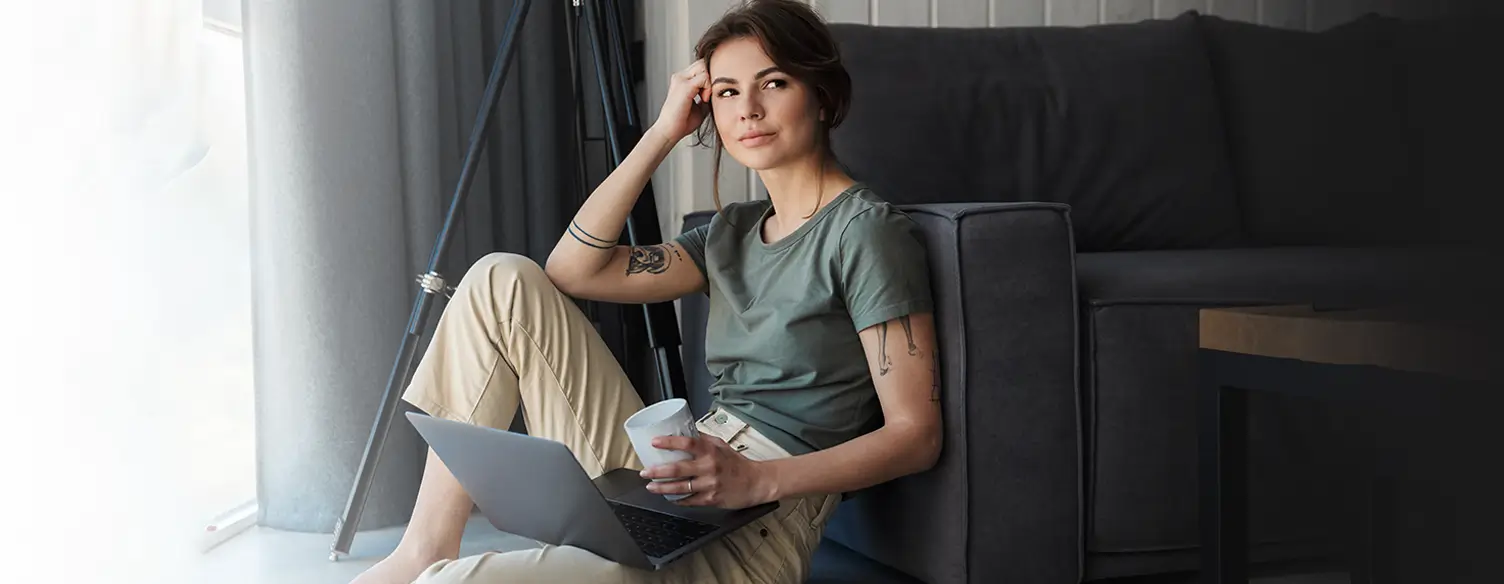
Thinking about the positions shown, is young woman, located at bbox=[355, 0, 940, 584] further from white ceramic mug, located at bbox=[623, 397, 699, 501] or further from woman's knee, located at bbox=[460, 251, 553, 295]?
white ceramic mug, located at bbox=[623, 397, 699, 501]

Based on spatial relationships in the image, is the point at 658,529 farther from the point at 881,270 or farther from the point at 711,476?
the point at 881,270

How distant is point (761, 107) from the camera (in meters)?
1.32

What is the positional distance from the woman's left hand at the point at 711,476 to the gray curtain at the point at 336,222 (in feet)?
3.17

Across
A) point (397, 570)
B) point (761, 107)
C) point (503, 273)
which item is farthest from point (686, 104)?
point (397, 570)

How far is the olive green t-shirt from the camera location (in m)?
1.25

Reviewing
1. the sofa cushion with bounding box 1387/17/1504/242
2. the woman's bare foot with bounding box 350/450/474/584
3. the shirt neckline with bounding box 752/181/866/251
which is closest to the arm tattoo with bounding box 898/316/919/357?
the shirt neckline with bounding box 752/181/866/251

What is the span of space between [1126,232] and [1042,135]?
0.71ft

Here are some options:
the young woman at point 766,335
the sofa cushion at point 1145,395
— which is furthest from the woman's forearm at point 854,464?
the sofa cushion at point 1145,395

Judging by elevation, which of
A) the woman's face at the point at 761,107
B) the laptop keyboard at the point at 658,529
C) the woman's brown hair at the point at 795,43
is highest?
the woman's brown hair at the point at 795,43

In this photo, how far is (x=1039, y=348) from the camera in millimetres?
1328

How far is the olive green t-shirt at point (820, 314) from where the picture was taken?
125cm

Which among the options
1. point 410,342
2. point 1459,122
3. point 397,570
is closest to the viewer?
point 1459,122

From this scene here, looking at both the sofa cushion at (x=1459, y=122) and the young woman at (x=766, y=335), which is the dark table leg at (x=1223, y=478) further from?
the sofa cushion at (x=1459, y=122)

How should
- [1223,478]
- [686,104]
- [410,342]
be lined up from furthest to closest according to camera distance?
1. [410,342]
2. [686,104]
3. [1223,478]
